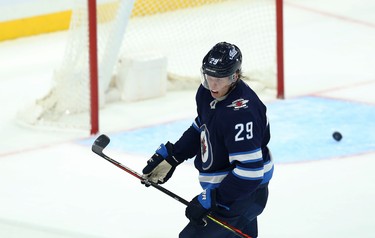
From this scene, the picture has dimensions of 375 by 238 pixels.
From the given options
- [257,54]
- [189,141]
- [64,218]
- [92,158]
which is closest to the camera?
[189,141]

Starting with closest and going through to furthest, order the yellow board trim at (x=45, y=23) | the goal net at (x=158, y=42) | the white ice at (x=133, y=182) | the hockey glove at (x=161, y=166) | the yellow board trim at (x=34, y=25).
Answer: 1. the hockey glove at (x=161, y=166)
2. the white ice at (x=133, y=182)
3. the goal net at (x=158, y=42)
4. the yellow board trim at (x=45, y=23)
5. the yellow board trim at (x=34, y=25)

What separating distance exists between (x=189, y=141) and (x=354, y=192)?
5.93 ft

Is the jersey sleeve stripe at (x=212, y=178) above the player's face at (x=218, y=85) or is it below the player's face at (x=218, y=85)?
below

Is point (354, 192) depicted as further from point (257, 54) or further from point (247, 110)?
point (257, 54)

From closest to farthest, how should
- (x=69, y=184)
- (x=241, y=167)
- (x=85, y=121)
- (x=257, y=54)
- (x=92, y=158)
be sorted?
(x=241, y=167)
(x=69, y=184)
(x=92, y=158)
(x=85, y=121)
(x=257, y=54)

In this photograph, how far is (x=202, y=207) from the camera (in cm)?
441

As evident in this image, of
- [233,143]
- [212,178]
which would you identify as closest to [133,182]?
[212,178]

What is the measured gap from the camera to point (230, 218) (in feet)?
14.8

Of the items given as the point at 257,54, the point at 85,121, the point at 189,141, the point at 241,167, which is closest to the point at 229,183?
the point at 241,167

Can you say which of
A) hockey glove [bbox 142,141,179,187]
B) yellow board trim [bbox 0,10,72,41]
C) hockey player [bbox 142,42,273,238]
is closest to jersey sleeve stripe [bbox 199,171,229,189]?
hockey player [bbox 142,42,273,238]

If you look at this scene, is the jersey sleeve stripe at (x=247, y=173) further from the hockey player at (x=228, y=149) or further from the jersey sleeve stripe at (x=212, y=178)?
→ the jersey sleeve stripe at (x=212, y=178)

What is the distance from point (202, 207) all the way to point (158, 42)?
14.2 ft

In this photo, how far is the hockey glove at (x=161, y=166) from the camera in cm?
478

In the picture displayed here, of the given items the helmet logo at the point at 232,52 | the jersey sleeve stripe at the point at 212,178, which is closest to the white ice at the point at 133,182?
the jersey sleeve stripe at the point at 212,178
